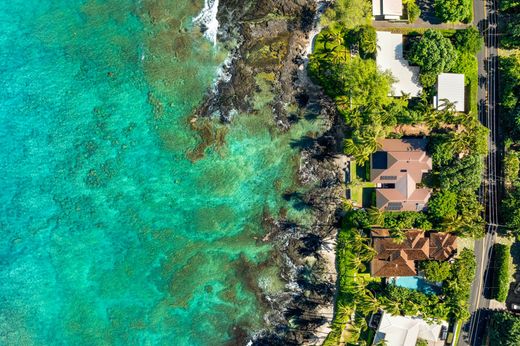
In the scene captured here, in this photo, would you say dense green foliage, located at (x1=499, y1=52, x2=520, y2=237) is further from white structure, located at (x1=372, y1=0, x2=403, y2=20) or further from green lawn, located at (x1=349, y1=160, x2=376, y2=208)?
green lawn, located at (x1=349, y1=160, x2=376, y2=208)

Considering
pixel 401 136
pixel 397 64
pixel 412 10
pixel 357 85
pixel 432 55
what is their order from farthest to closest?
pixel 401 136, pixel 412 10, pixel 397 64, pixel 432 55, pixel 357 85

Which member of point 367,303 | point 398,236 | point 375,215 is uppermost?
point 375,215

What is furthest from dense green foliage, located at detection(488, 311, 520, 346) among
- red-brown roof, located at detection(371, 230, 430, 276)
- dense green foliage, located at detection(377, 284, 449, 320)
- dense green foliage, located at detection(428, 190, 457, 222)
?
dense green foliage, located at detection(428, 190, 457, 222)

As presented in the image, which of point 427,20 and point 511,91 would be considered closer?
point 511,91

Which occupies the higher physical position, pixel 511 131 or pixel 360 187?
pixel 511 131

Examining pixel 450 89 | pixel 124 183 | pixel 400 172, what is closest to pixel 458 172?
pixel 400 172

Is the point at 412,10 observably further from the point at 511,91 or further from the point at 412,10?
the point at 511,91

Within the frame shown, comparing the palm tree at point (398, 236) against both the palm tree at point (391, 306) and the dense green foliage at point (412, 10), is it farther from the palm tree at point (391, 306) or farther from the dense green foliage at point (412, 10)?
the dense green foliage at point (412, 10)
